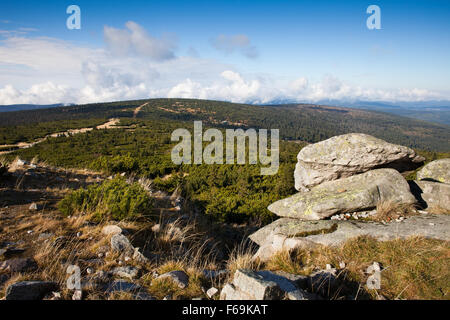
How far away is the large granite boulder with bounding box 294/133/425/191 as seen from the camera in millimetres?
8156

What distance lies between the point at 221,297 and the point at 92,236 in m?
3.21

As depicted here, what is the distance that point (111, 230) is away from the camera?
4797 millimetres

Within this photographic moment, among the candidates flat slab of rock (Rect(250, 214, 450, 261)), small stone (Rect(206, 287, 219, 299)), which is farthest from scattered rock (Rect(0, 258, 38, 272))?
flat slab of rock (Rect(250, 214, 450, 261))

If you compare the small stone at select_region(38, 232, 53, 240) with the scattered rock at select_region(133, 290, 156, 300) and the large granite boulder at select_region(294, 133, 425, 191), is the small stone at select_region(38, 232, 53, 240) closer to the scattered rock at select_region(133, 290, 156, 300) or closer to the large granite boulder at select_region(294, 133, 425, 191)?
the scattered rock at select_region(133, 290, 156, 300)

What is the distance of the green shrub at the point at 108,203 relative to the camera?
5547mm

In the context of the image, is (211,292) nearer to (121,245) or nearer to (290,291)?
(290,291)

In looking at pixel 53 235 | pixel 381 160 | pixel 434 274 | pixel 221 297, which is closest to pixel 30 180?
pixel 53 235

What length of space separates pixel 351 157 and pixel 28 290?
31.0 ft

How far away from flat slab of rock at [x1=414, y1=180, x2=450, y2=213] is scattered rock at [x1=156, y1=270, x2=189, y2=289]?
774 cm

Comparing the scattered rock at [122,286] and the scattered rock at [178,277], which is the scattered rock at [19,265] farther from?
the scattered rock at [178,277]

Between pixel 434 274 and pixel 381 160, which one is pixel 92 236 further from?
pixel 381 160

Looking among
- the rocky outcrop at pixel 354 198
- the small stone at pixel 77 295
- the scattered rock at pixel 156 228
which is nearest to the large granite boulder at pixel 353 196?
the rocky outcrop at pixel 354 198

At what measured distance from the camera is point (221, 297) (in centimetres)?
302

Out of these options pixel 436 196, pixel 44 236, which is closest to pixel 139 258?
pixel 44 236
